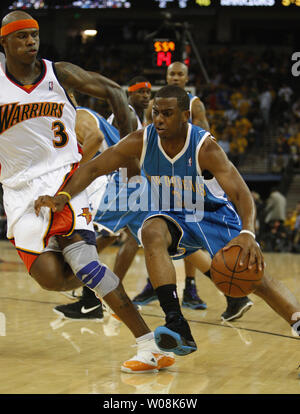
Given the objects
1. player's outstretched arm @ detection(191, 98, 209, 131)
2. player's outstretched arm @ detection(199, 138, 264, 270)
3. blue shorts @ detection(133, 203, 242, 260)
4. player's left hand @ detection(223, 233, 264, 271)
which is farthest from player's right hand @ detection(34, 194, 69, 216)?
player's outstretched arm @ detection(191, 98, 209, 131)

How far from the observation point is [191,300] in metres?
5.96

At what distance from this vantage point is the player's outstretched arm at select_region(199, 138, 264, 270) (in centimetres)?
326

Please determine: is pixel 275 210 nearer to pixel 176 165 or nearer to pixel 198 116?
pixel 198 116

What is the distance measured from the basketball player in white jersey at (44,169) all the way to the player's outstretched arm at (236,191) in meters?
0.77

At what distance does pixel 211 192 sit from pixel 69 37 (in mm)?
18550

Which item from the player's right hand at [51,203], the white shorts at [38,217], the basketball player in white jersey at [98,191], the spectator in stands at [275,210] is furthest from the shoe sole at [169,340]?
the spectator in stands at [275,210]

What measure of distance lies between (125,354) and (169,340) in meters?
0.77

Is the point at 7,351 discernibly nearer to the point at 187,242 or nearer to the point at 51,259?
the point at 51,259

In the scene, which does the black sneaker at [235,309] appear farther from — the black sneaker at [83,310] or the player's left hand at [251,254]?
the player's left hand at [251,254]

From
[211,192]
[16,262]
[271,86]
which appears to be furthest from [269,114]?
[211,192]

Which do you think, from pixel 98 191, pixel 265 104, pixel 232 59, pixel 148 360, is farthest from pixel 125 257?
pixel 232 59

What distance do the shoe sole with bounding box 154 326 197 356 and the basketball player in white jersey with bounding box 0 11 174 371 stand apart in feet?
0.93
